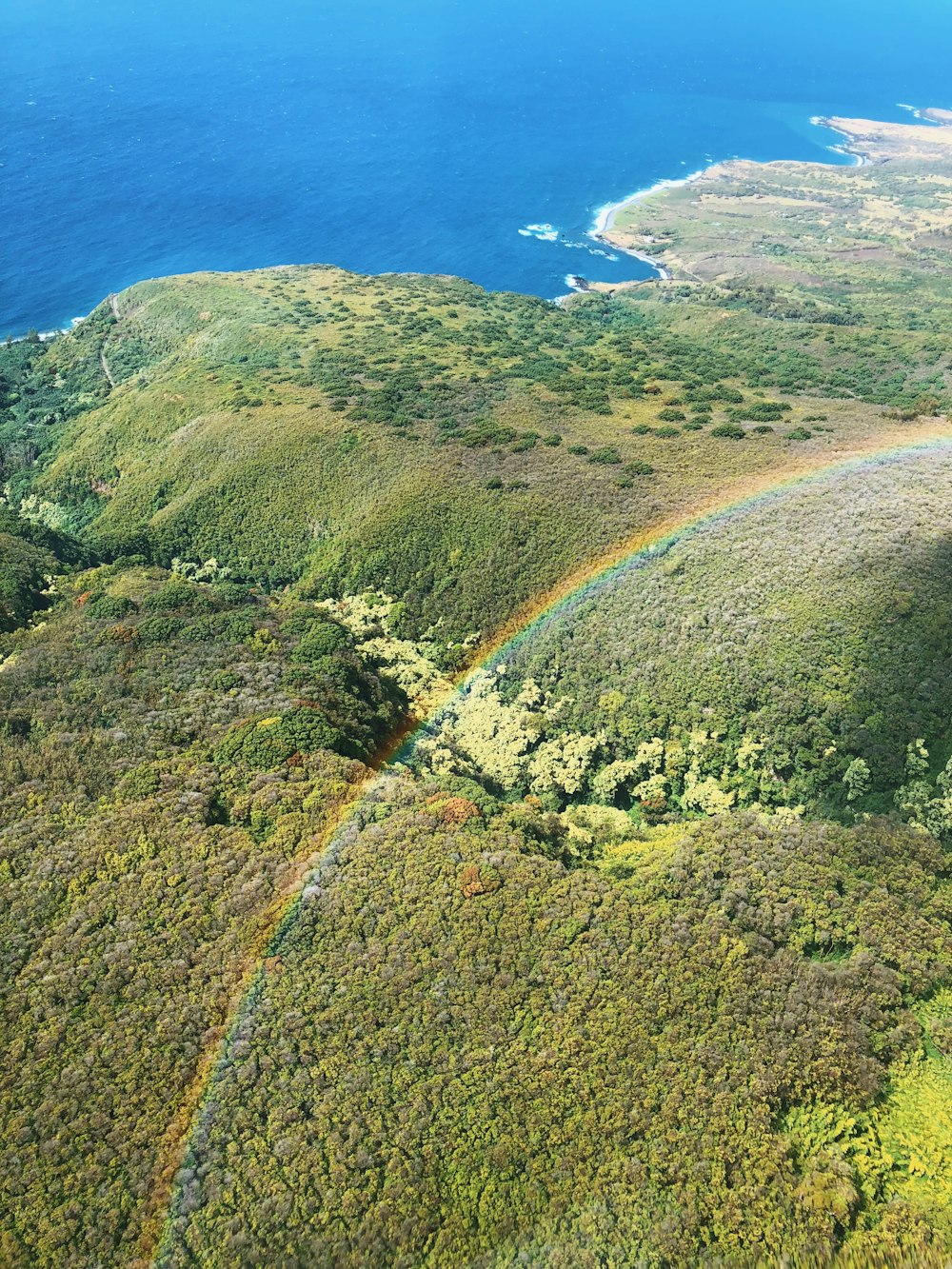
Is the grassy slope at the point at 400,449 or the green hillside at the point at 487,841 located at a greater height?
the grassy slope at the point at 400,449

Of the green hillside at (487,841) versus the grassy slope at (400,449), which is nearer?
the green hillside at (487,841)

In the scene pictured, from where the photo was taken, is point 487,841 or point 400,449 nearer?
point 487,841

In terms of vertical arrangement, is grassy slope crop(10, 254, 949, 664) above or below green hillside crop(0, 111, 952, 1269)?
above

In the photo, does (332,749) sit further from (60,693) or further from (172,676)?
(60,693)

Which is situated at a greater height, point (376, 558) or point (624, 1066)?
point (376, 558)

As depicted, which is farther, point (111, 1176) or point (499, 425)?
point (499, 425)

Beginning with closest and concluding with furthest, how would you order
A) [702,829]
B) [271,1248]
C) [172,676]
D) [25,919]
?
[271,1248] → [25,919] → [702,829] → [172,676]

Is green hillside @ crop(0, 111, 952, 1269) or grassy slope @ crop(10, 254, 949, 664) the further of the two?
grassy slope @ crop(10, 254, 949, 664)

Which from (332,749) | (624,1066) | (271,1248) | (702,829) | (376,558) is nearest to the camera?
(271,1248)

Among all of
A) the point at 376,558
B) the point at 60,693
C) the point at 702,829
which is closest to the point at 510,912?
the point at 702,829

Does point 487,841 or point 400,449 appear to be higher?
point 400,449

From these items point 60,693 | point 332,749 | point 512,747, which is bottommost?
point 512,747
